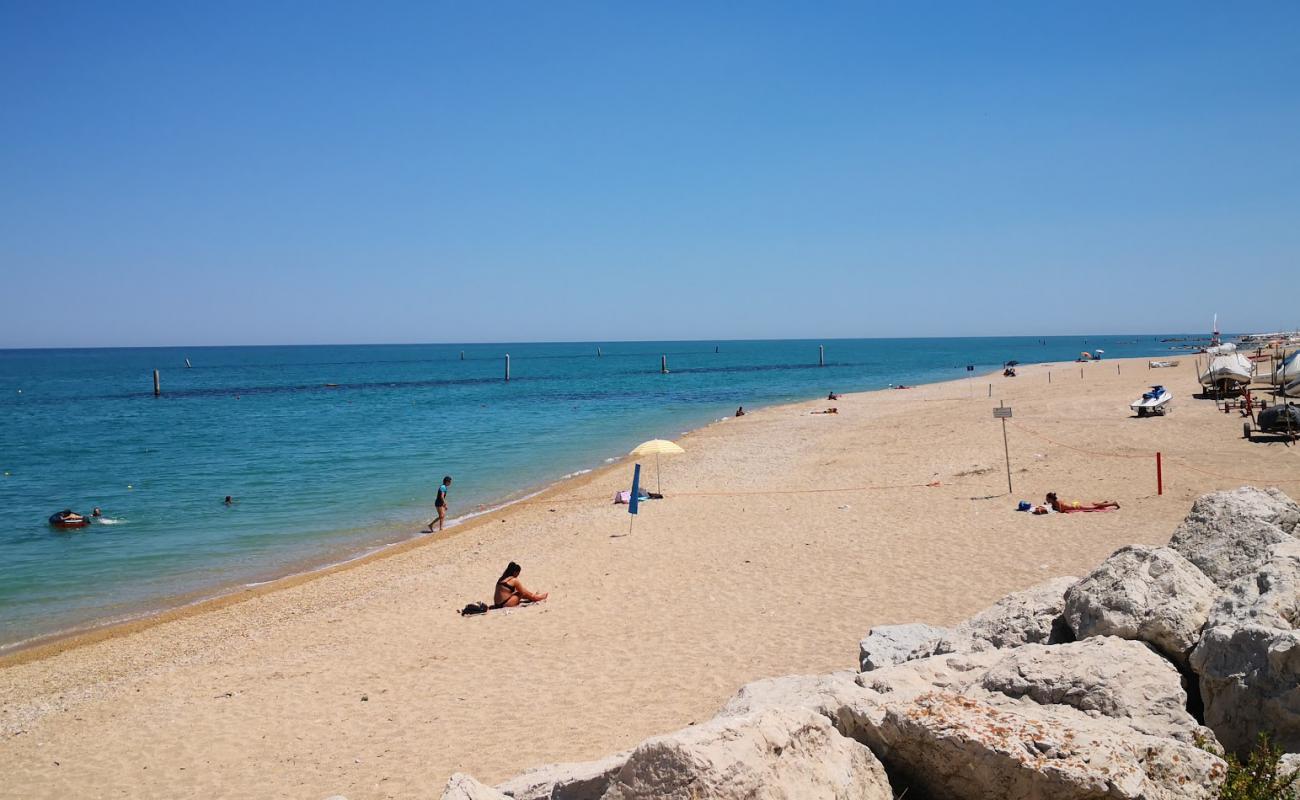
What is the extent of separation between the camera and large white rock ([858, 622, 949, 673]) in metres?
6.78

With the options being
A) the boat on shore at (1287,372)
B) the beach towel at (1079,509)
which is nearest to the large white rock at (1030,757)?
the beach towel at (1079,509)

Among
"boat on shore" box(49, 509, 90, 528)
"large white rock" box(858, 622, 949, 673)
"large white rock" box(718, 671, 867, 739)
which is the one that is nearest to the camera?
"large white rock" box(718, 671, 867, 739)

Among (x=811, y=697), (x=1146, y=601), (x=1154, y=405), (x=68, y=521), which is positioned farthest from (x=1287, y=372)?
(x=68, y=521)

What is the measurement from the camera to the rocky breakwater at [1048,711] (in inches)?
148

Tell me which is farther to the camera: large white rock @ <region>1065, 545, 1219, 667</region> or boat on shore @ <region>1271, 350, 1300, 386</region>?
boat on shore @ <region>1271, 350, 1300, 386</region>

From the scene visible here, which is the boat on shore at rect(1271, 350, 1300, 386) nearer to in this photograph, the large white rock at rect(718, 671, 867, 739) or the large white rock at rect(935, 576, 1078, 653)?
the large white rock at rect(935, 576, 1078, 653)

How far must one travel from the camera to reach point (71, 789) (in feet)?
27.6

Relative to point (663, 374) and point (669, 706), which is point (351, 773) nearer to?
point (669, 706)

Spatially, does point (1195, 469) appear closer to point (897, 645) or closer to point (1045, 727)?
point (897, 645)

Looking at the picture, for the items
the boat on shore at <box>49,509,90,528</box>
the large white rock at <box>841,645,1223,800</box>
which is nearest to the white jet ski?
the large white rock at <box>841,645,1223,800</box>

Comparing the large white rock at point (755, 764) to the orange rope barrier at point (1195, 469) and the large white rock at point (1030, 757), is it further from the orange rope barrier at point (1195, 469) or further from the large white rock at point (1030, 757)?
the orange rope barrier at point (1195, 469)

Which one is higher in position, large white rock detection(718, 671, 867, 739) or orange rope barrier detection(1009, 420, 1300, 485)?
large white rock detection(718, 671, 867, 739)

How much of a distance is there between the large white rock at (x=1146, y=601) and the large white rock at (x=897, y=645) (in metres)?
1.21

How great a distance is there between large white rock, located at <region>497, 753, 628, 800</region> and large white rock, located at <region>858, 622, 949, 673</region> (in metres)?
2.85
